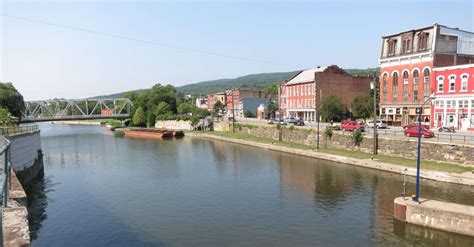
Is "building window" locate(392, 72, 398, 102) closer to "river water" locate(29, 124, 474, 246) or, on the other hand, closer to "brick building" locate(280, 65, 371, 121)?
"brick building" locate(280, 65, 371, 121)

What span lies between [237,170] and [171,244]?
22.5 metres

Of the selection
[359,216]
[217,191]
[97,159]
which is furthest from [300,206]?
[97,159]

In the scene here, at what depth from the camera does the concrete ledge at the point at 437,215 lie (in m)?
19.7

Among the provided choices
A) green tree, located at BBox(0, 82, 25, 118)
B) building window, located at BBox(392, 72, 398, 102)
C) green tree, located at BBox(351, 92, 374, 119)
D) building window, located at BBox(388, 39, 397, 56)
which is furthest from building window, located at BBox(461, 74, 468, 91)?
green tree, located at BBox(0, 82, 25, 118)

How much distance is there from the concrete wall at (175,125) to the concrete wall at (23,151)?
189 feet

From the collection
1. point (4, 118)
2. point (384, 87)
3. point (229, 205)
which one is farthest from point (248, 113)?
point (229, 205)

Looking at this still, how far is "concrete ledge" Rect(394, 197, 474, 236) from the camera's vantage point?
19.7 m

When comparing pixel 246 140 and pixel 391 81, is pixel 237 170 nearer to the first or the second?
pixel 246 140

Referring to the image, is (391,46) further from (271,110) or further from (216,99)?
(216,99)

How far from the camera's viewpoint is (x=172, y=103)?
130500 millimetres

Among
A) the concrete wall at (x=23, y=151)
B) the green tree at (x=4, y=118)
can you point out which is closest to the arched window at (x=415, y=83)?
the concrete wall at (x=23, y=151)

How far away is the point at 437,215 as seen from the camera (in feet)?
67.7

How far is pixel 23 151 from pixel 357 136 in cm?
3691

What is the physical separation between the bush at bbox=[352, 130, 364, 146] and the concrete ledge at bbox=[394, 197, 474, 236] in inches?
912
